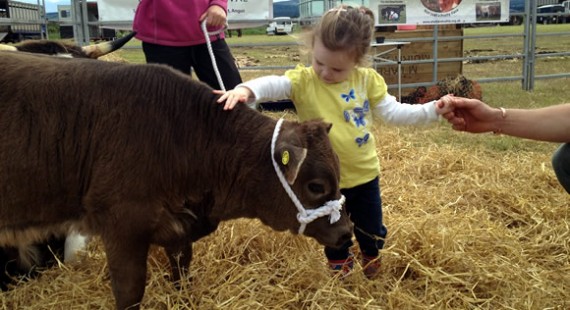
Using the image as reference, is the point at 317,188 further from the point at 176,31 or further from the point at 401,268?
the point at 176,31

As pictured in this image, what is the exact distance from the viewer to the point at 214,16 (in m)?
3.55

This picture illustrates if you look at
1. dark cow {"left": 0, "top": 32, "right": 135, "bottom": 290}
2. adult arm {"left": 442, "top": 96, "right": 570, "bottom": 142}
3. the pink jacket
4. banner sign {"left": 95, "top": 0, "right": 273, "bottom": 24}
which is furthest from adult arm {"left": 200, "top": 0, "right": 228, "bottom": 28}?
banner sign {"left": 95, "top": 0, "right": 273, "bottom": 24}

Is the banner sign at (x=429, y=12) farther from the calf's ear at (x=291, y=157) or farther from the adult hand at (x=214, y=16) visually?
the calf's ear at (x=291, y=157)

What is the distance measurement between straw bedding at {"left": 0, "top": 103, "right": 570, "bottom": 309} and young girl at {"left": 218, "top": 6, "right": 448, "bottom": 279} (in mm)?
247

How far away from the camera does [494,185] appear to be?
4.82m

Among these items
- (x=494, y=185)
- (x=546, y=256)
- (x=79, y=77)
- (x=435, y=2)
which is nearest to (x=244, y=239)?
(x=79, y=77)

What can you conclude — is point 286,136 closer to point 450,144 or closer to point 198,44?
point 198,44

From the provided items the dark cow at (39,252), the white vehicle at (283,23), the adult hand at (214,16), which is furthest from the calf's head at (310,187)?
the white vehicle at (283,23)

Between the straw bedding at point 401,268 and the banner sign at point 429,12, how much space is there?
5.77 meters

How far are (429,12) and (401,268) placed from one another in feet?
24.5

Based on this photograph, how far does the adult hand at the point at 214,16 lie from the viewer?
3549 mm

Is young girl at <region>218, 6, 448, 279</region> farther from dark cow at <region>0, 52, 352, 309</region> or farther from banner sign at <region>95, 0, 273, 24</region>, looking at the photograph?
banner sign at <region>95, 0, 273, 24</region>

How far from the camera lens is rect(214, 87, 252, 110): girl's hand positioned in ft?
8.83

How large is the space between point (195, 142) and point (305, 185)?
0.56 m
